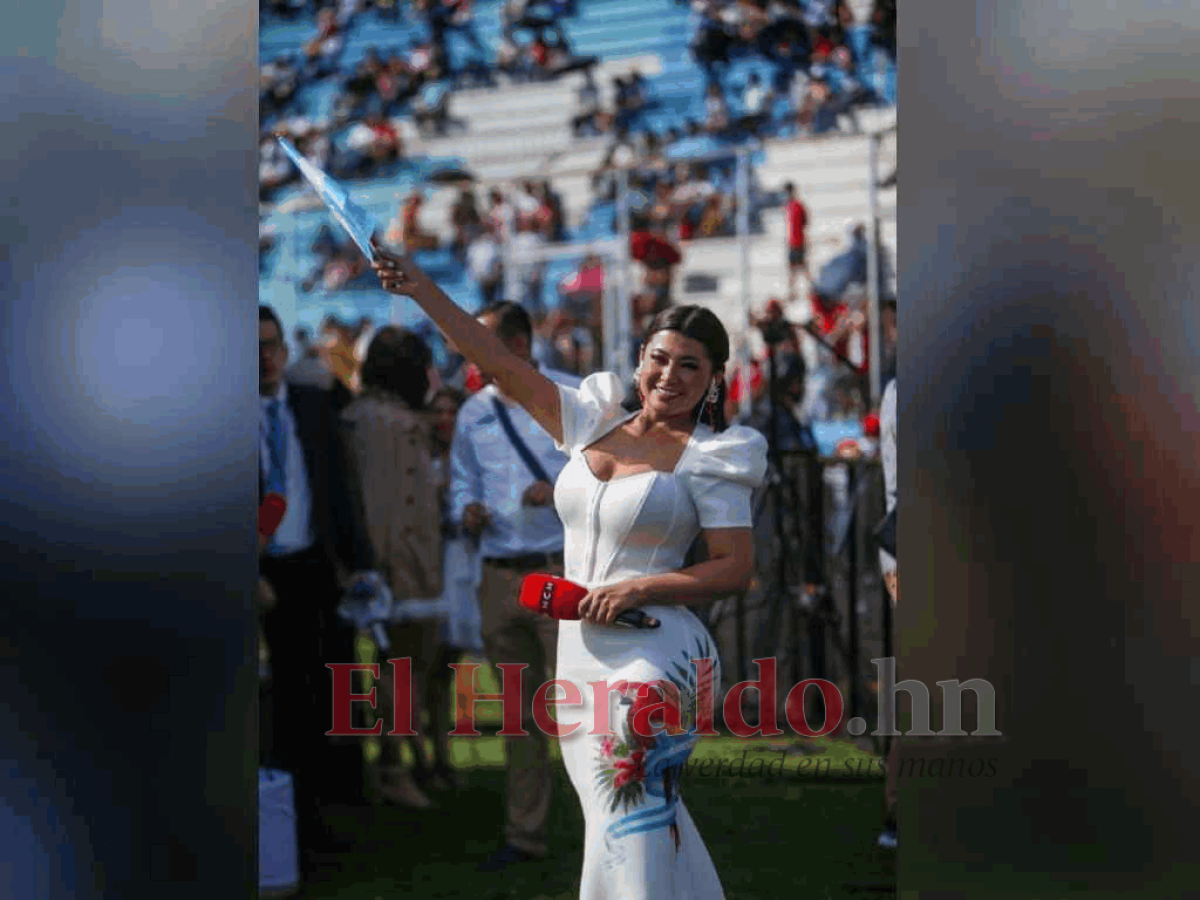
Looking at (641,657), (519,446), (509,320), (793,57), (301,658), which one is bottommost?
(301,658)

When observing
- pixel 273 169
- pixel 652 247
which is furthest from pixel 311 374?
pixel 273 169

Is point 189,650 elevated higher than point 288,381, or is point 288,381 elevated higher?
point 288,381

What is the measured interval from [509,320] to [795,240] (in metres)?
6.34

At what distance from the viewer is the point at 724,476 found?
3.41 metres

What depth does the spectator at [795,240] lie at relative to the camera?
442 inches

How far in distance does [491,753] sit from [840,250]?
5.16m

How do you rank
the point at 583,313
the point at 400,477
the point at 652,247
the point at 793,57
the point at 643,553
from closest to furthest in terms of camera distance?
1. the point at 643,553
2. the point at 400,477
3. the point at 652,247
4. the point at 583,313
5. the point at 793,57

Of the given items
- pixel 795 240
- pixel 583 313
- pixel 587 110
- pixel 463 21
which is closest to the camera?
pixel 583 313

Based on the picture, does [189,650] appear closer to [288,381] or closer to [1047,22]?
[1047,22]

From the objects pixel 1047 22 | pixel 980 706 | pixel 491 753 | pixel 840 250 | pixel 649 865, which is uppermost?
pixel 840 250

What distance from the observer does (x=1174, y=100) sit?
88.6 inches

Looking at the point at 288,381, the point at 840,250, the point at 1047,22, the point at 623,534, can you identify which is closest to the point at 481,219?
the point at 840,250

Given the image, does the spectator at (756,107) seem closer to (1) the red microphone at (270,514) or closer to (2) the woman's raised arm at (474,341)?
(1) the red microphone at (270,514)

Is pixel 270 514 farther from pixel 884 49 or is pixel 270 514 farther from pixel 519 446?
pixel 884 49
